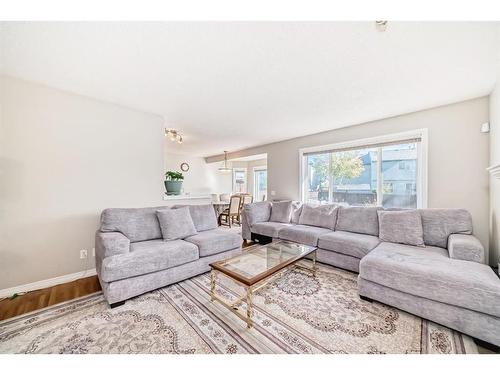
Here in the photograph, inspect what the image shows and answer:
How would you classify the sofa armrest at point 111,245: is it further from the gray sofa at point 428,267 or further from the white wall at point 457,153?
the white wall at point 457,153

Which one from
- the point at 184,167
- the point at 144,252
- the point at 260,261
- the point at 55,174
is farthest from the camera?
the point at 184,167

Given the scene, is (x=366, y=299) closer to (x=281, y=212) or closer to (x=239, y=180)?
(x=281, y=212)

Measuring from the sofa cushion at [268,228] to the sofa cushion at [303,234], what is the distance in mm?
114

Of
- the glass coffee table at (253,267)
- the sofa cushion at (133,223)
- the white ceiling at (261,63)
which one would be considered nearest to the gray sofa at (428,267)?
the glass coffee table at (253,267)

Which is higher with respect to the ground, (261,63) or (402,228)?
(261,63)

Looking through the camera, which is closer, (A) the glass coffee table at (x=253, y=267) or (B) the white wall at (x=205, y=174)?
(A) the glass coffee table at (x=253, y=267)

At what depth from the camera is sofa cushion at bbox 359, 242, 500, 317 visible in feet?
4.64

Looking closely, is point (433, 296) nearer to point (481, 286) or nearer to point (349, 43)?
point (481, 286)

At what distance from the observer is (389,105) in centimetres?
282

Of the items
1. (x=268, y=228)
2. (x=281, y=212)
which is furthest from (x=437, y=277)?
(x=281, y=212)

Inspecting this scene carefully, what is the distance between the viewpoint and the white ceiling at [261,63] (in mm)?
1481

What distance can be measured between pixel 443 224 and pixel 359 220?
37.0 inches

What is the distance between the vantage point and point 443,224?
2373 millimetres
